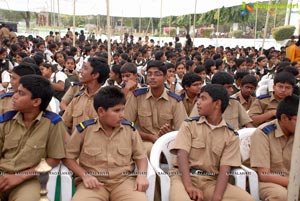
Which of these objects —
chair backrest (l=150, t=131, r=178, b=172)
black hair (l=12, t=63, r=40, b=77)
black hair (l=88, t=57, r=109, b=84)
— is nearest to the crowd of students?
chair backrest (l=150, t=131, r=178, b=172)

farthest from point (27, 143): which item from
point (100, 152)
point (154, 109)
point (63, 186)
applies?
point (154, 109)

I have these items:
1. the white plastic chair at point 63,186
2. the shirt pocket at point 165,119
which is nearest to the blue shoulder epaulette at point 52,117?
the white plastic chair at point 63,186

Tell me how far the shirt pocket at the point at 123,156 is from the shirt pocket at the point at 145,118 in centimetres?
99

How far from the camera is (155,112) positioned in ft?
11.6

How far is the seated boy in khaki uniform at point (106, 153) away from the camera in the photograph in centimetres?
244

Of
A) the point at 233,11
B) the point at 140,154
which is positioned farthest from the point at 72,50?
the point at 233,11

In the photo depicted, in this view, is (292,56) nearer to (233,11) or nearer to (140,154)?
(140,154)

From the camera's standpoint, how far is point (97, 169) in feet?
8.13

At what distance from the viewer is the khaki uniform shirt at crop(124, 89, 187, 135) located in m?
3.53

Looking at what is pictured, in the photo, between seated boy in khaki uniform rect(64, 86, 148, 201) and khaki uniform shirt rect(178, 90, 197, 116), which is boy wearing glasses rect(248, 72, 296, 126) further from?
seated boy in khaki uniform rect(64, 86, 148, 201)

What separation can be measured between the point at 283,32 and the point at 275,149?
14.5m

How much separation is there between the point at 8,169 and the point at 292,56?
6.99 metres

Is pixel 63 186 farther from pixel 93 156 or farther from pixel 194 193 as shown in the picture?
pixel 194 193

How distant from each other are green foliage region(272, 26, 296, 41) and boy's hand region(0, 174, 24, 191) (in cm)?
1548
